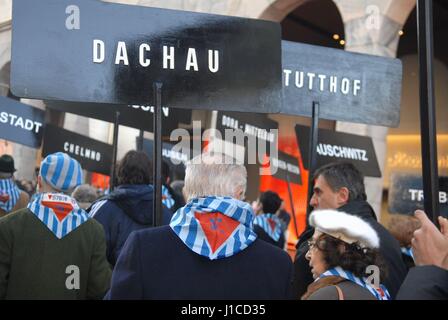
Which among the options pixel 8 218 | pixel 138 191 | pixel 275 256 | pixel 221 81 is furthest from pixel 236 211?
pixel 138 191

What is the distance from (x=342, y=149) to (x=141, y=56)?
3.09 metres

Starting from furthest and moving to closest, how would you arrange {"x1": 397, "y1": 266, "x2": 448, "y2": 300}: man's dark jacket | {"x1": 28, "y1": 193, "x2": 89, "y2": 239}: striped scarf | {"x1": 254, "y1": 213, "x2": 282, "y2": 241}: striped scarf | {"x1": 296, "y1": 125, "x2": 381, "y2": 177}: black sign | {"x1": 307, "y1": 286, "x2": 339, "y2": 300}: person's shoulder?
{"x1": 254, "y1": 213, "x2": 282, "y2": 241}: striped scarf < {"x1": 296, "y1": 125, "x2": 381, "y2": 177}: black sign < {"x1": 28, "y1": 193, "x2": 89, "y2": 239}: striped scarf < {"x1": 307, "y1": 286, "x2": 339, "y2": 300}: person's shoulder < {"x1": 397, "y1": 266, "x2": 448, "y2": 300}: man's dark jacket

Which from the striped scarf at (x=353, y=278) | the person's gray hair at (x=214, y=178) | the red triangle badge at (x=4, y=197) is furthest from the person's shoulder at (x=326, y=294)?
the red triangle badge at (x=4, y=197)

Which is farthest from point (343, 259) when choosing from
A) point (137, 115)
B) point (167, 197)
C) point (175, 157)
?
point (175, 157)

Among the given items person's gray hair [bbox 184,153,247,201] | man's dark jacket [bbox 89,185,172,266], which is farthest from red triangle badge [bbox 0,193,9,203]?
person's gray hair [bbox 184,153,247,201]

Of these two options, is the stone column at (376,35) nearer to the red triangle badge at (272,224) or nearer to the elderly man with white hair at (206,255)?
the red triangle badge at (272,224)

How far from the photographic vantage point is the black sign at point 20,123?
6.28m

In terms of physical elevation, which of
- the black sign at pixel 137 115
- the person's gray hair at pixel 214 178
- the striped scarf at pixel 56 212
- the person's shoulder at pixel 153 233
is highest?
the black sign at pixel 137 115

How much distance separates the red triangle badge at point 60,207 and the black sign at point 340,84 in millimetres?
1572

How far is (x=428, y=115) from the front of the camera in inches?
93.0

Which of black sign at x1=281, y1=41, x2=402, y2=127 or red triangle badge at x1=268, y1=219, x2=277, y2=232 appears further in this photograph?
red triangle badge at x1=268, y1=219, x2=277, y2=232

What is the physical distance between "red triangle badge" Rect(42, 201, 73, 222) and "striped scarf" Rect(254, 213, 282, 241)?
376 centimetres

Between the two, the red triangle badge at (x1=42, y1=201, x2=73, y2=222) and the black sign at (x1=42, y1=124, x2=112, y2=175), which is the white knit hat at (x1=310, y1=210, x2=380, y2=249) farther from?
the black sign at (x1=42, y1=124, x2=112, y2=175)

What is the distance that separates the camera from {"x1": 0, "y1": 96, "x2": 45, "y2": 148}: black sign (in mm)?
6277
